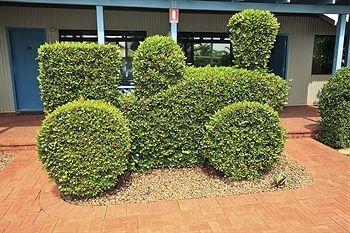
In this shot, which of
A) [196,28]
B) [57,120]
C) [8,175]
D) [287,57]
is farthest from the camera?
[287,57]

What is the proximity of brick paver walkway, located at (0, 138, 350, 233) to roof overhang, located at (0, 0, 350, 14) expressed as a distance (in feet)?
12.4

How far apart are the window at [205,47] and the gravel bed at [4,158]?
5.77m

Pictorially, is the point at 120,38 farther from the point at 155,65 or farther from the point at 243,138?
the point at 243,138

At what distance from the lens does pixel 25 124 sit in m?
7.18

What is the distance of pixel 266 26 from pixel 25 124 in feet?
19.4

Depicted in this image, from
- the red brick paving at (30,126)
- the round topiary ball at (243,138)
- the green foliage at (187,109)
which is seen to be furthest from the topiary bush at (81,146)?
the red brick paving at (30,126)

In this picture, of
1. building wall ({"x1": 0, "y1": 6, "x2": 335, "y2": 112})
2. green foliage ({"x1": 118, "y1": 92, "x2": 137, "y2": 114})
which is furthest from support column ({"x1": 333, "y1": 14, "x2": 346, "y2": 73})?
green foliage ({"x1": 118, "y1": 92, "x2": 137, "y2": 114})

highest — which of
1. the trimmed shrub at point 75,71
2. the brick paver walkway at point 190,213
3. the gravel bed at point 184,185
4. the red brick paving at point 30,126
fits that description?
the trimmed shrub at point 75,71

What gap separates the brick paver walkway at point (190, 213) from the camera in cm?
312

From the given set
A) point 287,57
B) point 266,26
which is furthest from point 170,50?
point 287,57

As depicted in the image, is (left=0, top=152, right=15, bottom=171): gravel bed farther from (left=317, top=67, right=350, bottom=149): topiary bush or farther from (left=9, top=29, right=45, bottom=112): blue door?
(left=317, top=67, right=350, bottom=149): topiary bush

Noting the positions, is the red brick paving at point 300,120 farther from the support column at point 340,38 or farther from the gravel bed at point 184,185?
the gravel bed at point 184,185

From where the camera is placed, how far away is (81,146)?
11.6ft

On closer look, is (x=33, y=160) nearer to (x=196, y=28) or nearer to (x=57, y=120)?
(x=57, y=120)
